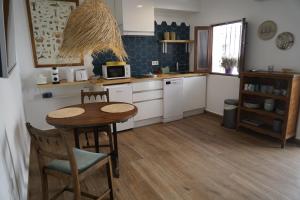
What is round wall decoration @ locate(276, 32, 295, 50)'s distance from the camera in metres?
2.96

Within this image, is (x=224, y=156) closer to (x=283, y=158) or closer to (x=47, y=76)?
(x=283, y=158)

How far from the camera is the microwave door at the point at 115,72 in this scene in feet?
11.6

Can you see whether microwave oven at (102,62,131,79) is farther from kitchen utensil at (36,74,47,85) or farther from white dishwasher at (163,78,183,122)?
kitchen utensil at (36,74,47,85)

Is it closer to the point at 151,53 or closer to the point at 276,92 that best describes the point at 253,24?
the point at 276,92

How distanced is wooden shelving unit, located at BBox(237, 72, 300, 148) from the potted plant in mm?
548

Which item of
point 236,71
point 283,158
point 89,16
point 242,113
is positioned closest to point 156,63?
point 236,71

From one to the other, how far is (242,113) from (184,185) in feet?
6.65

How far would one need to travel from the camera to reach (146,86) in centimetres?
371

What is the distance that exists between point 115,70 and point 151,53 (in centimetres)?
109

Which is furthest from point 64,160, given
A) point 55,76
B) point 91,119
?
point 55,76

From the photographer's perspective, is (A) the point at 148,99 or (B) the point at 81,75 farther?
(A) the point at 148,99

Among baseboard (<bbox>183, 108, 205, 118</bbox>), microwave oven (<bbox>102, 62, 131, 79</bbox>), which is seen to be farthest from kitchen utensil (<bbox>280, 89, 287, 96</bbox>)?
microwave oven (<bbox>102, 62, 131, 79</bbox>)

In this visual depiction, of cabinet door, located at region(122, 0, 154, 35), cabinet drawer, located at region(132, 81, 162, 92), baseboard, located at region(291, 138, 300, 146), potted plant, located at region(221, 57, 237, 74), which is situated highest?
cabinet door, located at region(122, 0, 154, 35)

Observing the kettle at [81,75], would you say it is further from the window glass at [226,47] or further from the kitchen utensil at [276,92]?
the kitchen utensil at [276,92]
